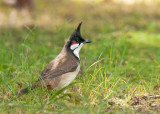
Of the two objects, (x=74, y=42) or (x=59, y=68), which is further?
(x=74, y=42)

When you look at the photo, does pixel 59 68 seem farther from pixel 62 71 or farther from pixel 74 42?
pixel 74 42

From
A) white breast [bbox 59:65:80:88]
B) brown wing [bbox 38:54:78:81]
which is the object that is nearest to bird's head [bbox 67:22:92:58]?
brown wing [bbox 38:54:78:81]

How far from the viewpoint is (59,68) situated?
14.2ft

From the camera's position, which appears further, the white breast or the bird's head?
the bird's head

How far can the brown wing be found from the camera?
4.25 m

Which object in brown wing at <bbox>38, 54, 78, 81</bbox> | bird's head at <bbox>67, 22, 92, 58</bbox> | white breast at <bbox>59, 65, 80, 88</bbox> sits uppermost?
bird's head at <bbox>67, 22, 92, 58</bbox>

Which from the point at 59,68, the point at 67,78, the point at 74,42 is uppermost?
the point at 74,42

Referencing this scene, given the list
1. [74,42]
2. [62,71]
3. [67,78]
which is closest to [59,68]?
[62,71]

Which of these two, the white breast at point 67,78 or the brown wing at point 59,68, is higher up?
the brown wing at point 59,68

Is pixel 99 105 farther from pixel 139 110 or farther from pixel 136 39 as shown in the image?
pixel 136 39

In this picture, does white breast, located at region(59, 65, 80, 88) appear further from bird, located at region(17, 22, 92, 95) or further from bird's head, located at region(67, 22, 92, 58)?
bird's head, located at region(67, 22, 92, 58)

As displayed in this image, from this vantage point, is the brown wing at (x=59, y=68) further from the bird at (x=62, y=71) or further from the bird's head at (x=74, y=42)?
the bird's head at (x=74, y=42)

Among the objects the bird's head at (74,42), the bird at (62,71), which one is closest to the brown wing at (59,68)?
the bird at (62,71)

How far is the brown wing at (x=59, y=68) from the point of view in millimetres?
4252
